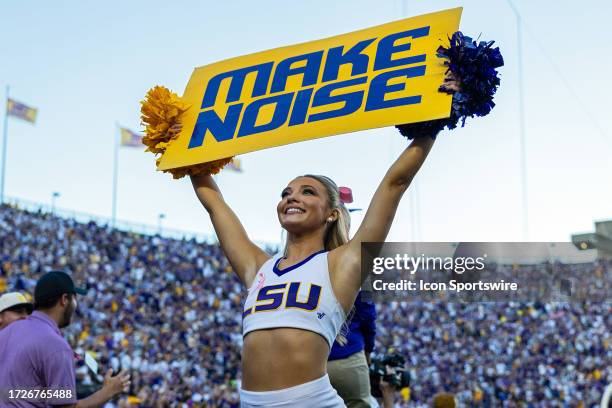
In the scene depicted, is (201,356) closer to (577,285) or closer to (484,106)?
(577,285)

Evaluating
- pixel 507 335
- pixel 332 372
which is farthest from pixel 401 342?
pixel 332 372

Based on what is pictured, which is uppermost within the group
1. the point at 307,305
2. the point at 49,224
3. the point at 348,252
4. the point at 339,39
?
the point at 49,224

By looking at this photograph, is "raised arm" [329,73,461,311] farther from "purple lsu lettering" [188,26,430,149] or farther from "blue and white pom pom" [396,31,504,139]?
"purple lsu lettering" [188,26,430,149]

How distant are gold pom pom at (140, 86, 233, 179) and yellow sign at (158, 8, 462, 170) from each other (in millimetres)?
48

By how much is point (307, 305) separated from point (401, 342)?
19848mm

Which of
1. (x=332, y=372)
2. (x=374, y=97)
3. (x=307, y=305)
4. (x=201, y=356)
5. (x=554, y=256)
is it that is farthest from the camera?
(x=554, y=256)

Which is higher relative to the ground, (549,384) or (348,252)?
(348,252)

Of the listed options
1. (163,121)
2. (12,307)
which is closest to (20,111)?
(12,307)

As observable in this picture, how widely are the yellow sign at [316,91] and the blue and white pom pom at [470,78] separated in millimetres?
56

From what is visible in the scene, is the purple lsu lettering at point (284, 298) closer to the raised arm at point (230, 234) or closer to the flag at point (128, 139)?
the raised arm at point (230, 234)

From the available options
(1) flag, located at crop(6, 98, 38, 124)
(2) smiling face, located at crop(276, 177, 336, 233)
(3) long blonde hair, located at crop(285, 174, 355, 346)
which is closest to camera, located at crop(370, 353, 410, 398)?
(3) long blonde hair, located at crop(285, 174, 355, 346)

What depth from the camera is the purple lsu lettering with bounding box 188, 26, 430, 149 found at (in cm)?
301

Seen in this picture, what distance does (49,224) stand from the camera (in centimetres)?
2178

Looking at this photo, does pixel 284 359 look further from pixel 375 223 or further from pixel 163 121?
pixel 163 121
